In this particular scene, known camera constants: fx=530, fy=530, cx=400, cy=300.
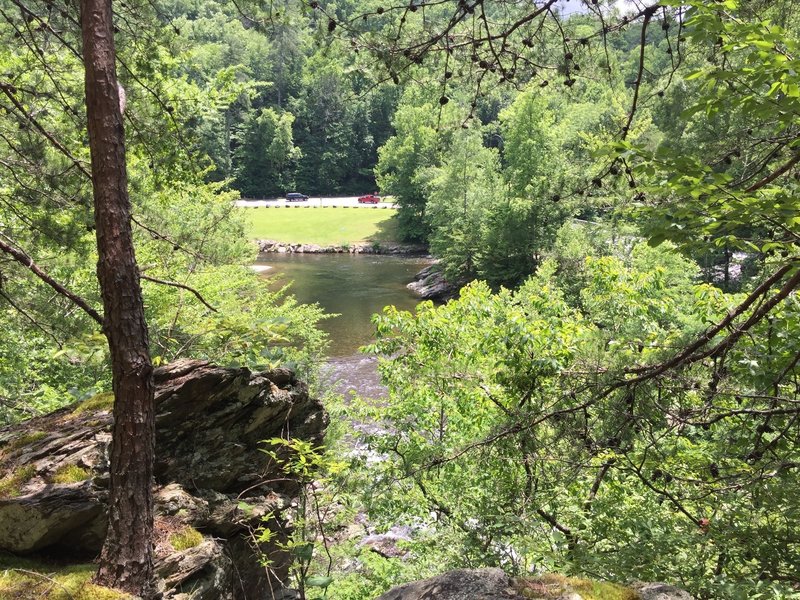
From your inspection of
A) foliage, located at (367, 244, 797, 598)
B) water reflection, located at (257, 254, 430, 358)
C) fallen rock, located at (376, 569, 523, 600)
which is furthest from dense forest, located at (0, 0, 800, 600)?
water reflection, located at (257, 254, 430, 358)

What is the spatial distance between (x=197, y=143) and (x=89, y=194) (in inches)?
49.3

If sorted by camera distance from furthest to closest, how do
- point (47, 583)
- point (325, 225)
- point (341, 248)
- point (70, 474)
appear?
1. point (325, 225)
2. point (341, 248)
3. point (70, 474)
4. point (47, 583)

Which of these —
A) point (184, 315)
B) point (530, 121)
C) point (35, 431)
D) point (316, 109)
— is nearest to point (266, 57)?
point (316, 109)

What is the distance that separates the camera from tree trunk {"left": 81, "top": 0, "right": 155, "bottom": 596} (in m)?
3.14

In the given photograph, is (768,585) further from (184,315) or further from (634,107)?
(184,315)

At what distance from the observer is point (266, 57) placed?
68562 millimetres

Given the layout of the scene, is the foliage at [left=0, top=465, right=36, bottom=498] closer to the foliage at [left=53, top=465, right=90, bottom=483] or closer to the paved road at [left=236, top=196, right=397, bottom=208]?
the foliage at [left=53, top=465, right=90, bottom=483]

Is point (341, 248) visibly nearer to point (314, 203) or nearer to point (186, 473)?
point (314, 203)

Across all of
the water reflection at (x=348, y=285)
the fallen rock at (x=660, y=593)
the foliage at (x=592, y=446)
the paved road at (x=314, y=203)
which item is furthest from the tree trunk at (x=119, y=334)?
the paved road at (x=314, y=203)

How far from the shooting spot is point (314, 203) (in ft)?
194

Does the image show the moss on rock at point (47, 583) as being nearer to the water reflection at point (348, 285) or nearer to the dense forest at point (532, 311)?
the dense forest at point (532, 311)

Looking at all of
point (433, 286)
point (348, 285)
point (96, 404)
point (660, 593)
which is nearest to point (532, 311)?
point (660, 593)

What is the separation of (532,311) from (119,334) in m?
6.04

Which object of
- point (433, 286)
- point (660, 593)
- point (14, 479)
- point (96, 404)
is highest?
point (96, 404)
